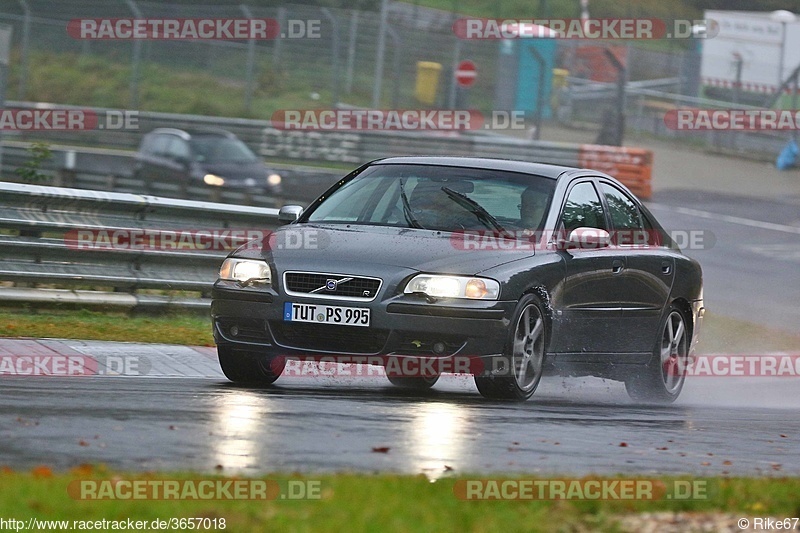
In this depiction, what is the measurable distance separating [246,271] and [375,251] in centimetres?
81

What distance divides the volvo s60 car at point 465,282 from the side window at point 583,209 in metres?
0.01

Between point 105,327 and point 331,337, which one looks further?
point 105,327

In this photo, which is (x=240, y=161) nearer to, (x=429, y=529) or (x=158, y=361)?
(x=158, y=361)

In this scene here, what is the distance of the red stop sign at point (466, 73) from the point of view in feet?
109

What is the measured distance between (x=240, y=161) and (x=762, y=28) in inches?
631

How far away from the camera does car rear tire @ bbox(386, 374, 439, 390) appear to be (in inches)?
414

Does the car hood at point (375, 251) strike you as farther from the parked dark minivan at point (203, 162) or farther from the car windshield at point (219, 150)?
the car windshield at point (219, 150)

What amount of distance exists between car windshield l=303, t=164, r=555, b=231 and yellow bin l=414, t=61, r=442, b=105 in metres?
25.9

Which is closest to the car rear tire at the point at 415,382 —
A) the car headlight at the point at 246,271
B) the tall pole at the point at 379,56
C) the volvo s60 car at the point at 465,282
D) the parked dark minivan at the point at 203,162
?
the volvo s60 car at the point at 465,282

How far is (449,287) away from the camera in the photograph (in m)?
8.45

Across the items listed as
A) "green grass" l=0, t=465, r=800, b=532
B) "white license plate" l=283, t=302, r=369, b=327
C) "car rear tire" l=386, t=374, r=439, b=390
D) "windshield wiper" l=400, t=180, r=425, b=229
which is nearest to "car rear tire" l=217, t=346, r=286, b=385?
"white license plate" l=283, t=302, r=369, b=327

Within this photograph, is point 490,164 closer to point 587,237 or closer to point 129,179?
point 587,237

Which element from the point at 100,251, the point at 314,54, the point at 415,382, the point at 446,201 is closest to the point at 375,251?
the point at 446,201

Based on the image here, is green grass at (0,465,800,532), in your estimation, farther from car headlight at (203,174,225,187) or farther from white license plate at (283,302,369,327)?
car headlight at (203,174,225,187)
